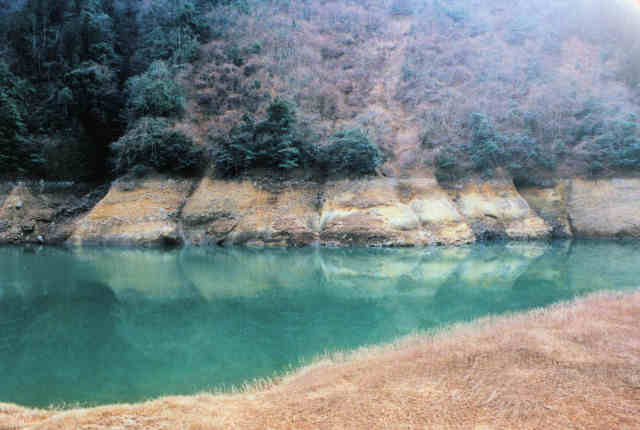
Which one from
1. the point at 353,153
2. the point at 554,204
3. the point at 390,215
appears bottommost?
the point at 390,215

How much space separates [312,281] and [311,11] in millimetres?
41175

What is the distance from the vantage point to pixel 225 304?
13.7 m

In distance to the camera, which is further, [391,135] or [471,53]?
[471,53]

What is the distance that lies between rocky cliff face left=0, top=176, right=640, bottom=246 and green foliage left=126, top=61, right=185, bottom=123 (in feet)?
21.9

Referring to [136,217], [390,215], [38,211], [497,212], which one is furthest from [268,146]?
[38,211]

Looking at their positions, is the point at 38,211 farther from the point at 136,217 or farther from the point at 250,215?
the point at 250,215

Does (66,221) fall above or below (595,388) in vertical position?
below

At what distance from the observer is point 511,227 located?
2984cm

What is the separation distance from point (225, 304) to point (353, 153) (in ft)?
62.0

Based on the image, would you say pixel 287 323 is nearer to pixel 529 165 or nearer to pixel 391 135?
pixel 391 135

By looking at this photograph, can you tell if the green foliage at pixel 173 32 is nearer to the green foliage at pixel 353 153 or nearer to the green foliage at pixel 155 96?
the green foliage at pixel 155 96

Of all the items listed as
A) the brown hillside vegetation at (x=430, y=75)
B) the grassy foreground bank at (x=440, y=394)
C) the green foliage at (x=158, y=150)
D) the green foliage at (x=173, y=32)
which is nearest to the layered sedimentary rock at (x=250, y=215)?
the green foliage at (x=158, y=150)

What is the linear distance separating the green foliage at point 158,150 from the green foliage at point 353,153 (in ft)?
37.6

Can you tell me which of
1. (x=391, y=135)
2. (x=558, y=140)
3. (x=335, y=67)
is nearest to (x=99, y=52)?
(x=335, y=67)
